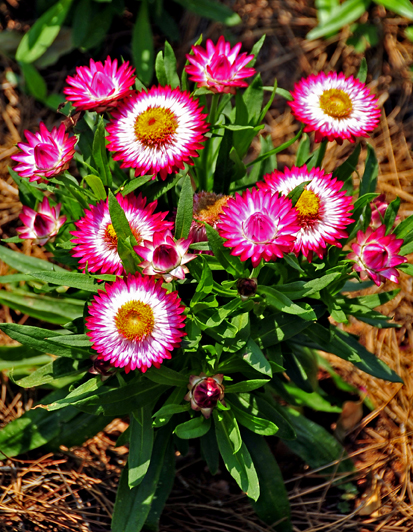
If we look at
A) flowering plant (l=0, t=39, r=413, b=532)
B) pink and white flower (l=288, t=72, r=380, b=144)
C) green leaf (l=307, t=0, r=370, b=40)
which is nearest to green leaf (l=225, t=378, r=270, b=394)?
flowering plant (l=0, t=39, r=413, b=532)

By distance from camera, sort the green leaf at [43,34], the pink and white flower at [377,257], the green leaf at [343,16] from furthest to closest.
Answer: the green leaf at [343,16] < the green leaf at [43,34] < the pink and white flower at [377,257]

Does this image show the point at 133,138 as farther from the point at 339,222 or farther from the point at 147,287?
the point at 339,222

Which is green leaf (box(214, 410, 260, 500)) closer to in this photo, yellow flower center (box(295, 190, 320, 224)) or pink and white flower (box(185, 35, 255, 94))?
yellow flower center (box(295, 190, 320, 224))

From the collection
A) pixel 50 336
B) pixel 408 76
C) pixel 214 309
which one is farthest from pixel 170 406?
pixel 408 76

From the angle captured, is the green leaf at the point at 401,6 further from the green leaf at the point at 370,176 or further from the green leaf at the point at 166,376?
the green leaf at the point at 166,376

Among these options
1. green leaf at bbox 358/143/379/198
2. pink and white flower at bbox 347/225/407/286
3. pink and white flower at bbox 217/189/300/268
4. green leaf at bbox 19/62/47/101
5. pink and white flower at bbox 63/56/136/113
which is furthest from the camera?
green leaf at bbox 19/62/47/101

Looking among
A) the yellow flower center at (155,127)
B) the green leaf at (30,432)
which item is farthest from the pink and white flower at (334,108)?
the green leaf at (30,432)

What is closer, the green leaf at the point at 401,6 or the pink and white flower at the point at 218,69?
the pink and white flower at the point at 218,69

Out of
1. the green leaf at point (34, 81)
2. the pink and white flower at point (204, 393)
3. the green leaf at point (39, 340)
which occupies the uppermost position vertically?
the green leaf at point (34, 81)
